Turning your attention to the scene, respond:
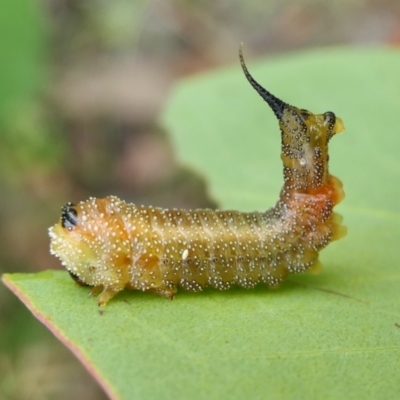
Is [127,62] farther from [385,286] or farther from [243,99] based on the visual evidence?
[385,286]

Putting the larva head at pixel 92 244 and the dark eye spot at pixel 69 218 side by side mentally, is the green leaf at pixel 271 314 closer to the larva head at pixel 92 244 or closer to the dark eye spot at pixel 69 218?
the larva head at pixel 92 244

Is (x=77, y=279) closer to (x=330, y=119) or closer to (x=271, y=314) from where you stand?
(x=271, y=314)

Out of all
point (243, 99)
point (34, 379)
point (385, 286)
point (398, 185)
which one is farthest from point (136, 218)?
point (34, 379)

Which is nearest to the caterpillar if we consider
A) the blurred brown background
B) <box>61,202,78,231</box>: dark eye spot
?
<box>61,202,78,231</box>: dark eye spot

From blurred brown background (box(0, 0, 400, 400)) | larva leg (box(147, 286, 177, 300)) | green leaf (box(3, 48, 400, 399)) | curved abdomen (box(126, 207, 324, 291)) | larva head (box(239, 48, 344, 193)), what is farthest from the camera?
blurred brown background (box(0, 0, 400, 400))

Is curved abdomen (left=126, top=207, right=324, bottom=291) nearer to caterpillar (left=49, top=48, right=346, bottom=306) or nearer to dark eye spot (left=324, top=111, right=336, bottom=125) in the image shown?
caterpillar (left=49, top=48, right=346, bottom=306)

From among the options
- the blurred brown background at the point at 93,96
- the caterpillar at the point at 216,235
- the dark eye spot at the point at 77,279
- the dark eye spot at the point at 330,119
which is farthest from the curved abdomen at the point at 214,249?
the blurred brown background at the point at 93,96
